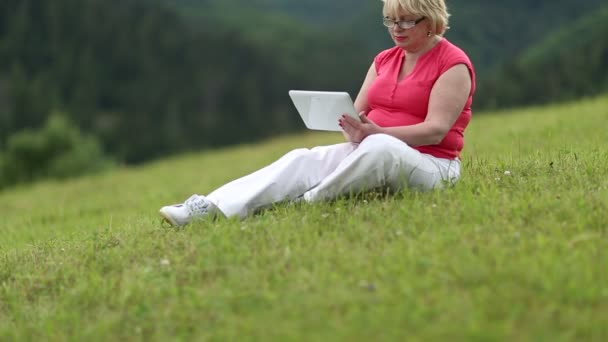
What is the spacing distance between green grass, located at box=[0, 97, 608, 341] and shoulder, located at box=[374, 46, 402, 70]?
112 centimetres

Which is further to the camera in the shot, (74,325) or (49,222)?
(49,222)

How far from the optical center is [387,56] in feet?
20.5

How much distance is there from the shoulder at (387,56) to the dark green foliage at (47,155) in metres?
30.4

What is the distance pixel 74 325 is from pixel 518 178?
343cm

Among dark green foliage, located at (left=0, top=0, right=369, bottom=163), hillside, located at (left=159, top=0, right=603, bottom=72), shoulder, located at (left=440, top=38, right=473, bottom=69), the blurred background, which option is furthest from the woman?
hillside, located at (left=159, top=0, right=603, bottom=72)

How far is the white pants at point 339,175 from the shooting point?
5543 mm

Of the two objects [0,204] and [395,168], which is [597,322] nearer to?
[395,168]

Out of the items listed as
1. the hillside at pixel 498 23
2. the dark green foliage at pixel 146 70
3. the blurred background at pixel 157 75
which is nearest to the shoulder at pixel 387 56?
the blurred background at pixel 157 75

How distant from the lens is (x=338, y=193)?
19.1 feet

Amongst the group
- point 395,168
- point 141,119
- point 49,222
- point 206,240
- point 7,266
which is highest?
point 395,168

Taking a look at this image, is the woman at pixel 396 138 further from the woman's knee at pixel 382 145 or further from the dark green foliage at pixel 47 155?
the dark green foliage at pixel 47 155

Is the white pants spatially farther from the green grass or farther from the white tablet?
the white tablet

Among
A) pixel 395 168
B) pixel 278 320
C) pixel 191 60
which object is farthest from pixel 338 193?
pixel 191 60

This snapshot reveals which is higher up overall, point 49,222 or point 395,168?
point 395,168
